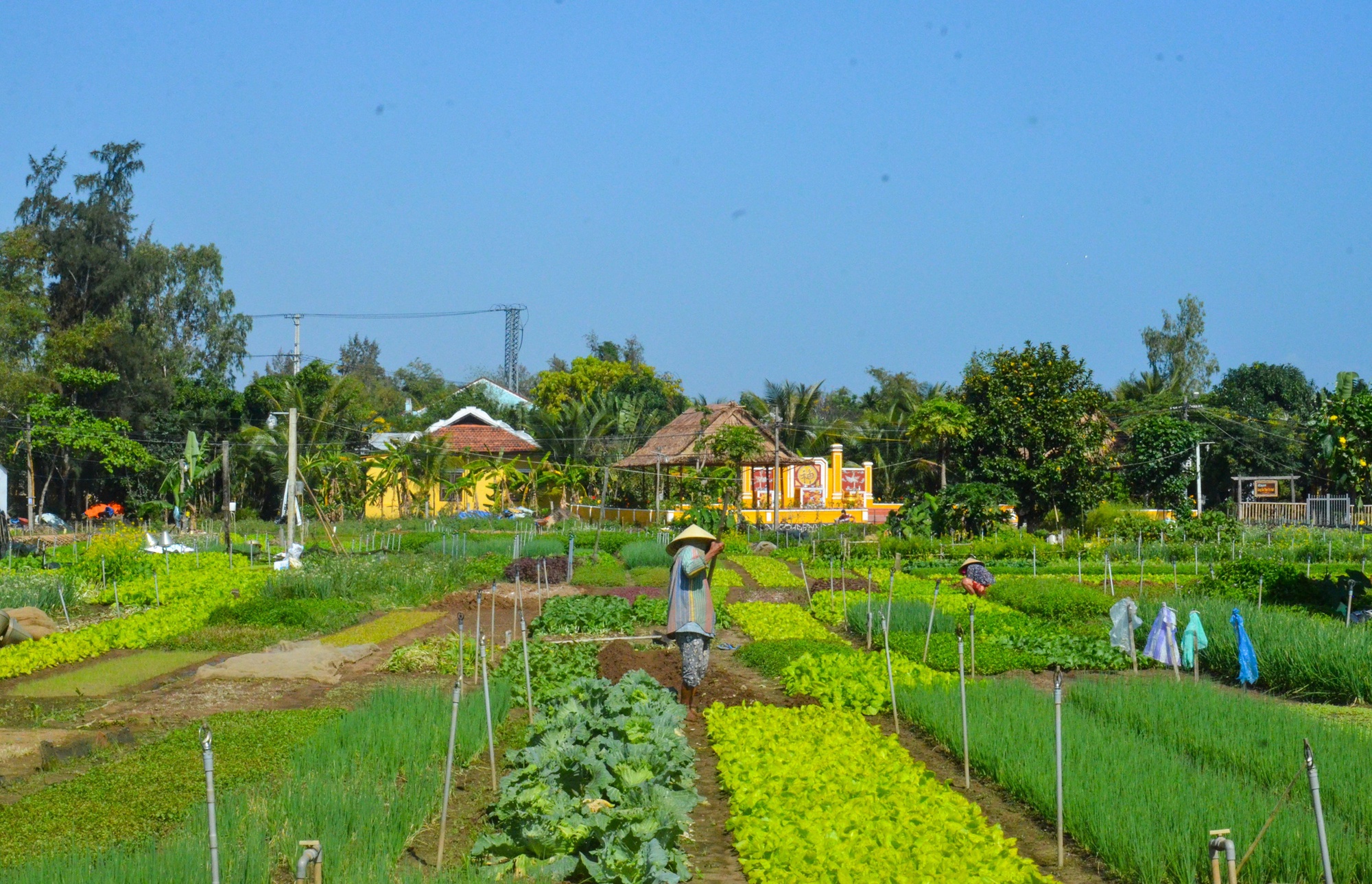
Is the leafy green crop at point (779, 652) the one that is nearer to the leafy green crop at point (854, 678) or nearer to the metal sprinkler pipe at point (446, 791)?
the leafy green crop at point (854, 678)

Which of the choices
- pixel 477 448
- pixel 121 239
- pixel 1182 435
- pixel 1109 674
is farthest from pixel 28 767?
pixel 121 239

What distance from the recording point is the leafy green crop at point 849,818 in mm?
6152

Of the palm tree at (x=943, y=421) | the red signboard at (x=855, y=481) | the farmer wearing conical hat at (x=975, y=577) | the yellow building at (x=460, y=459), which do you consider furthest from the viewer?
the red signboard at (x=855, y=481)

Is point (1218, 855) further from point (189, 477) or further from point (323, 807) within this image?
point (189, 477)

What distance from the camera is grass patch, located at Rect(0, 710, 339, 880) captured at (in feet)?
23.7

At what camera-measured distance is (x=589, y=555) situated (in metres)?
29.5

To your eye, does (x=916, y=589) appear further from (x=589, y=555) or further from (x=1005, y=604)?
(x=589, y=555)

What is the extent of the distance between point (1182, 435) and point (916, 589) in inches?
808

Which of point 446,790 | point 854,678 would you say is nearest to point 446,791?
point 446,790

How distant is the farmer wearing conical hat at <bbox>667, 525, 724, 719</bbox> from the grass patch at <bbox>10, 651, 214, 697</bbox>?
637 centimetres

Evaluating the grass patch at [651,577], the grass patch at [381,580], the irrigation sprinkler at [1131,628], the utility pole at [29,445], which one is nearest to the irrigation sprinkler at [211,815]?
the irrigation sprinkler at [1131,628]

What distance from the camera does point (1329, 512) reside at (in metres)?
39.9

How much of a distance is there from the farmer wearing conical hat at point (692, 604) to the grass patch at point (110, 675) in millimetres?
6375

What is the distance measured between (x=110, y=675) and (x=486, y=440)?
116 feet
